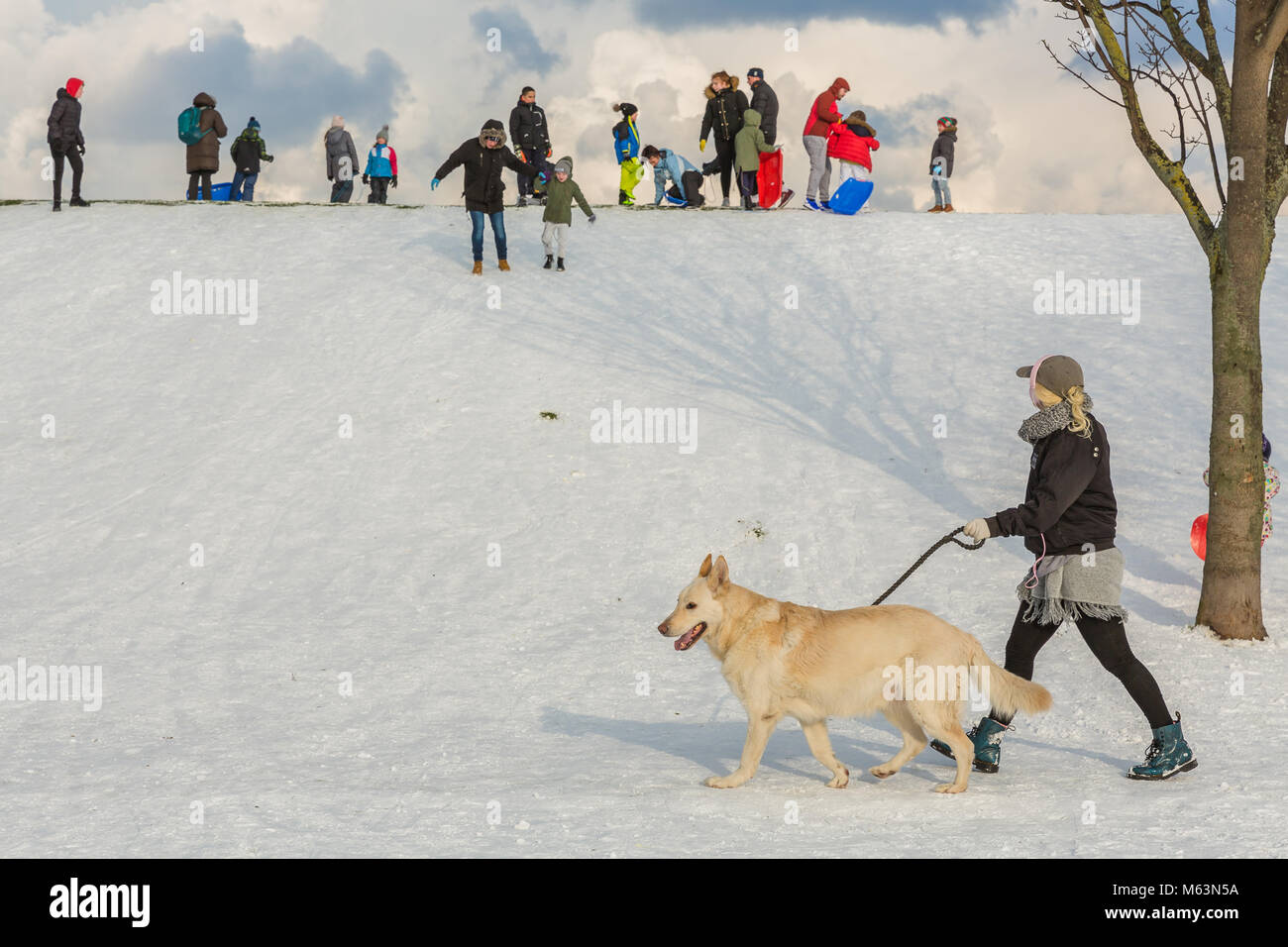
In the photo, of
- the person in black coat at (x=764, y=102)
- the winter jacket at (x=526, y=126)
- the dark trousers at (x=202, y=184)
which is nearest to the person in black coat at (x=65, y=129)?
the dark trousers at (x=202, y=184)

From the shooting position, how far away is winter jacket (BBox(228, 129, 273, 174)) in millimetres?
24281

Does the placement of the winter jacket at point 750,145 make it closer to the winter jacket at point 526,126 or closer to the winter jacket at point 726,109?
the winter jacket at point 726,109

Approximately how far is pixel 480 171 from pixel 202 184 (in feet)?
24.9

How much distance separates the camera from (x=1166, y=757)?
21.6 feet

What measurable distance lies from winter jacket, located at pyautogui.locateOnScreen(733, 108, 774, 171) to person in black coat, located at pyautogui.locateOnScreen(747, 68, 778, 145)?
0.25m

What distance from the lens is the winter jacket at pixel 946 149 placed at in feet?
78.2

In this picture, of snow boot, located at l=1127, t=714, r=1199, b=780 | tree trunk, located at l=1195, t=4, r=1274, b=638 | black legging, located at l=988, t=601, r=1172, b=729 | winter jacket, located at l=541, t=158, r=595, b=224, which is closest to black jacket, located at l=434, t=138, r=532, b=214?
winter jacket, located at l=541, t=158, r=595, b=224

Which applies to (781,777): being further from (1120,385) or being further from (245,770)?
(1120,385)

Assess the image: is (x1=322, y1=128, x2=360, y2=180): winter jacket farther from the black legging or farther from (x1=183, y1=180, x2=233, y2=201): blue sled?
the black legging

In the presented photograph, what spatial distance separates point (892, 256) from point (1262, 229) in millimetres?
9385

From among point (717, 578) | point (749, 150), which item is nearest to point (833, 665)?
point (717, 578)

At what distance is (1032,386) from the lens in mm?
6633

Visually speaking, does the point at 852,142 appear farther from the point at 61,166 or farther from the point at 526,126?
the point at 61,166
